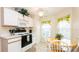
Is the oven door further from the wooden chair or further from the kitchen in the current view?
the wooden chair

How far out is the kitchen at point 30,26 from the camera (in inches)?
59.5

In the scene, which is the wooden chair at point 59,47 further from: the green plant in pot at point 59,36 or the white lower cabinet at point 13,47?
the white lower cabinet at point 13,47

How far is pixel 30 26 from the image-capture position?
1688 millimetres

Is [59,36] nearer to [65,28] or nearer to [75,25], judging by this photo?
[65,28]

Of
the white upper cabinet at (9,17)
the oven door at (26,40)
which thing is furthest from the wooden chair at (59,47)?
the white upper cabinet at (9,17)

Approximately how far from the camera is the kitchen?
1512 mm

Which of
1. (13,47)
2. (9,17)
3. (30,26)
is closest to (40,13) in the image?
(30,26)

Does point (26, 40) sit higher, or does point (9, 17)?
point (9, 17)

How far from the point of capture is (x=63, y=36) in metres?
1.62
